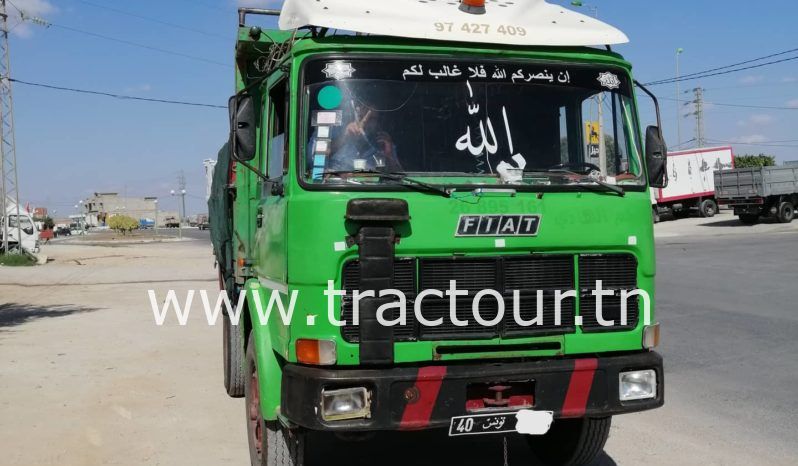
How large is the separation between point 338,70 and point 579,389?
7.01ft

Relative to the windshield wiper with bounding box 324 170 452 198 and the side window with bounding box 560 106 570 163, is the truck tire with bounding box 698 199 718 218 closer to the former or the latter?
the side window with bounding box 560 106 570 163

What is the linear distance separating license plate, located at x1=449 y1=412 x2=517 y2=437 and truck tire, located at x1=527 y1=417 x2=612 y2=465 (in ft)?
3.27

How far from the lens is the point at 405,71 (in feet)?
14.3

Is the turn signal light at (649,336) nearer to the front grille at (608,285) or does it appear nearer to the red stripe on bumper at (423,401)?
the front grille at (608,285)

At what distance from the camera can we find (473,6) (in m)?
4.60

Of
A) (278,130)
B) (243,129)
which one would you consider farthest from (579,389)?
(243,129)

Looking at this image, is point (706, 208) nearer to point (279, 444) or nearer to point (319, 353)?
point (279, 444)

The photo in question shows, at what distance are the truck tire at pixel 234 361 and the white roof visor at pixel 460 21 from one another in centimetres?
335

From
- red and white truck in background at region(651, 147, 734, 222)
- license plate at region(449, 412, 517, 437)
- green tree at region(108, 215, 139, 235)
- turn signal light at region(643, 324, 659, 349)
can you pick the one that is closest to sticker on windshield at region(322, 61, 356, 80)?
license plate at region(449, 412, 517, 437)

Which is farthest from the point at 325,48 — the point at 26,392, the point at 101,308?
the point at 101,308

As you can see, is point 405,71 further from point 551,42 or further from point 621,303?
point 621,303

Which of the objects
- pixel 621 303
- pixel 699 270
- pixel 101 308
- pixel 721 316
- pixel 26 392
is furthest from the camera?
pixel 699 270

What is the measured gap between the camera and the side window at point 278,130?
4.41 metres

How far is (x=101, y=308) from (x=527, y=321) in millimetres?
12734
